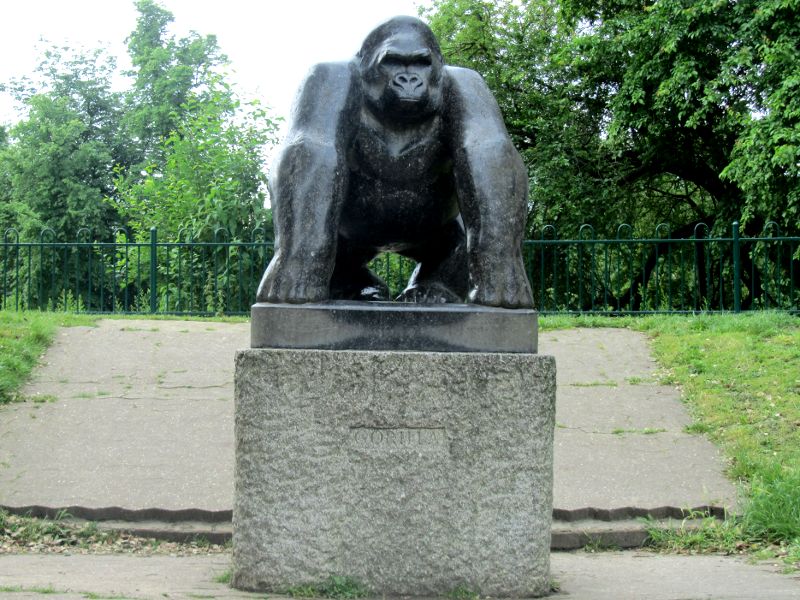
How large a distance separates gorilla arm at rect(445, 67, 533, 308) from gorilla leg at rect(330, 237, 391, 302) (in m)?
0.62

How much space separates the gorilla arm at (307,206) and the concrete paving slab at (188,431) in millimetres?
2572

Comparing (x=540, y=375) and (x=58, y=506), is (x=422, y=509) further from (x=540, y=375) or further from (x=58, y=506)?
(x=58, y=506)

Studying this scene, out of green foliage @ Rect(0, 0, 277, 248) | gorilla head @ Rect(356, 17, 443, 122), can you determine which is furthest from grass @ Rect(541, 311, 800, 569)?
green foliage @ Rect(0, 0, 277, 248)

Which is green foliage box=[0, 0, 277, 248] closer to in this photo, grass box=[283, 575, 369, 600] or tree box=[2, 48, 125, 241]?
tree box=[2, 48, 125, 241]

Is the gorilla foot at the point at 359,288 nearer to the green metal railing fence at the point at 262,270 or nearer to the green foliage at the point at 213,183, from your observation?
the green metal railing fence at the point at 262,270

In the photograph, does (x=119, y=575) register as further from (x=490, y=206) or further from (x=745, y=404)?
(x=745, y=404)

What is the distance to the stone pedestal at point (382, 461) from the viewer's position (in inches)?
160

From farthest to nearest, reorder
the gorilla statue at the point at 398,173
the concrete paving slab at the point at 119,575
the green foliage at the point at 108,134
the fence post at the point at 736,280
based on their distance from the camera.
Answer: the green foliage at the point at 108,134 < the fence post at the point at 736,280 < the gorilla statue at the point at 398,173 < the concrete paving slab at the point at 119,575

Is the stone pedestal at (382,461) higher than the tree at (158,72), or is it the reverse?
the tree at (158,72)

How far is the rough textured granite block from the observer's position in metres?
4.06

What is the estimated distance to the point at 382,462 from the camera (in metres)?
4.08

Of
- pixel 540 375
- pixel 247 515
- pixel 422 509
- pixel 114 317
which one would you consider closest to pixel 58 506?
pixel 247 515

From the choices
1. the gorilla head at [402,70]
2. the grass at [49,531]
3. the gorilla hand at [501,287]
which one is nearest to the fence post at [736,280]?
the grass at [49,531]

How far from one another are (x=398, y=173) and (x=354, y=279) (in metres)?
0.63
